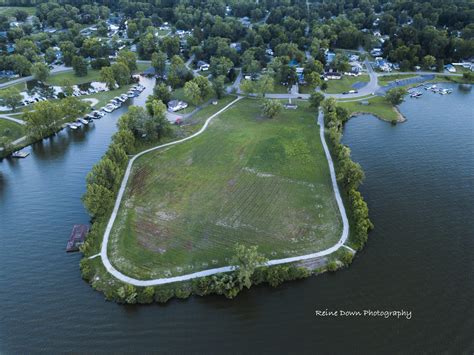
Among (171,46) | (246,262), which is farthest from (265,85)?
(246,262)

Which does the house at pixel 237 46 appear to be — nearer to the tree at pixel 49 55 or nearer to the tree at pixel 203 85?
the tree at pixel 203 85

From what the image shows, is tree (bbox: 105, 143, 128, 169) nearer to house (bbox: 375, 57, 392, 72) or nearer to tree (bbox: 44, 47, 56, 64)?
tree (bbox: 44, 47, 56, 64)

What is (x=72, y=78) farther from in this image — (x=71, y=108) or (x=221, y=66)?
(x=221, y=66)

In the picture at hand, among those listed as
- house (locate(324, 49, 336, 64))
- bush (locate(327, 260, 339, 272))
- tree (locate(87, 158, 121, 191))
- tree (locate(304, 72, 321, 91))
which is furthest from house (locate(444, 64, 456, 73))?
tree (locate(87, 158, 121, 191))

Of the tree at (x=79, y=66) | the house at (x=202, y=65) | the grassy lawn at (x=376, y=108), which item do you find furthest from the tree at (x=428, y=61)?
the tree at (x=79, y=66)

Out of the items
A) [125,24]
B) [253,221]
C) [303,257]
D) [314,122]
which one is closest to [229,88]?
[314,122]

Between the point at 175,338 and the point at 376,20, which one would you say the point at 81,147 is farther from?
the point at 376,20
